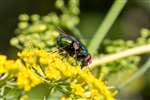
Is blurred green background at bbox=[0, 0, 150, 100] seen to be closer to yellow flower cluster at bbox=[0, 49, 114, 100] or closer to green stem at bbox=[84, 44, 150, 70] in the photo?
green stem at bbox=[84, 44, 150, 70]

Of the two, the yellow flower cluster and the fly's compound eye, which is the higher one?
the fly's compound eye

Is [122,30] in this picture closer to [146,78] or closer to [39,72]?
[146,78]

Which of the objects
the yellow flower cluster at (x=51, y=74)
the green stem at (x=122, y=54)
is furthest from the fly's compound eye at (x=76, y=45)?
the green stem at (x=122, y=54)

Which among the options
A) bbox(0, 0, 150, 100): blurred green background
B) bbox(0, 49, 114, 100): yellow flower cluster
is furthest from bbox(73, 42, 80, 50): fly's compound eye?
bbox(0, 0, 150, 100): blurred green background

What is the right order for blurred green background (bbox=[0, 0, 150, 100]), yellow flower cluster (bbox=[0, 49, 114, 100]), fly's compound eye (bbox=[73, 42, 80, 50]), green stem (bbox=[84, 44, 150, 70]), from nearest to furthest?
yellow flower cluster (bbox=[0, 49, 114, 100]) → fly's compound eye (bbox=[73, 42, 80, 50]) → green stem (bbox=[84, 44, 150, 70]) → blurred green background (bbox=[0, 0, 150, 100])

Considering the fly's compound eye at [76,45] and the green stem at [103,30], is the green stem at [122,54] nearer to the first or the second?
the green stem at [103,30]
